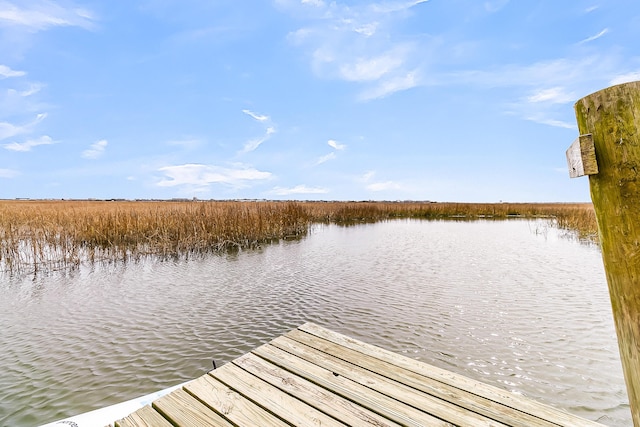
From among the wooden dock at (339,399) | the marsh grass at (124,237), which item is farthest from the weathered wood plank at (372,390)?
the marsh grass at (124,237)

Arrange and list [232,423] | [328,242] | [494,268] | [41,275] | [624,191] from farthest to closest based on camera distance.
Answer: [328,242], [494,268], [41,275], [232,423], [624,191]

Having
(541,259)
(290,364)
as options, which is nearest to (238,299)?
(290,364)

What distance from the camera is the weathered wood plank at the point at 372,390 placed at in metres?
1.72

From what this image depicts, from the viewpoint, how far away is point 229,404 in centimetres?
186

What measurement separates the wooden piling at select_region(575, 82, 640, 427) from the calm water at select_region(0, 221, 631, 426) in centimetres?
176

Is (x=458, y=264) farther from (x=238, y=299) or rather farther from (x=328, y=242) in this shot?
(x=238, y=299)

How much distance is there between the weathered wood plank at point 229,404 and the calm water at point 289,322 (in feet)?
4.10

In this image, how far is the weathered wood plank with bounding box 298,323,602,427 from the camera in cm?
173

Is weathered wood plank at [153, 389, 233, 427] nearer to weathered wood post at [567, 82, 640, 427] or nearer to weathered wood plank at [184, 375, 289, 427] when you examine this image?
weathered wood plank at [184, 375, 289, 427]

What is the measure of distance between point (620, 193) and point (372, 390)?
5.62 feet

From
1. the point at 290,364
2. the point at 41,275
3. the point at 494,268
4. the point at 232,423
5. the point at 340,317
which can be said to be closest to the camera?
the point at 232,423

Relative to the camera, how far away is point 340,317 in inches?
183

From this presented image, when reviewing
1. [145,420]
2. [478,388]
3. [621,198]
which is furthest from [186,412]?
[621,198]

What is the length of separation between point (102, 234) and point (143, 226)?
1185 mm
